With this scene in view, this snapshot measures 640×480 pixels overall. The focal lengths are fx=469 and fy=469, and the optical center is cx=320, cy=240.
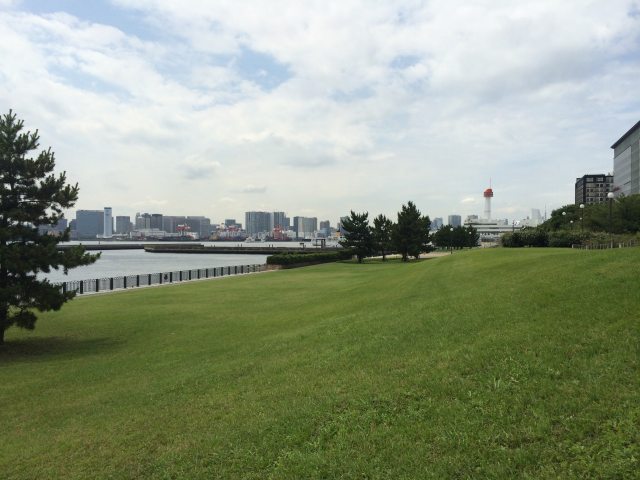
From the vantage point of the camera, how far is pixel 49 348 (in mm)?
15312

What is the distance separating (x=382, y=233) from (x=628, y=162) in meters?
91.6

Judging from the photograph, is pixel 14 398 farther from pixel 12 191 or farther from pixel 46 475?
pixel 12 191

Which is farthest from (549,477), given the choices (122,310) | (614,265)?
(122,310)

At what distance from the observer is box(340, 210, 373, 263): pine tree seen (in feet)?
217

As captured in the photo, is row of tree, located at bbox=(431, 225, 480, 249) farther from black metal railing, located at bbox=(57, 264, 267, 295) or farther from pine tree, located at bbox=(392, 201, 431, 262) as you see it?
black metal railing, located at bbox=(57, 264, 267, 295)

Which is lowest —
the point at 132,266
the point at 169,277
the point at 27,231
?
the point at 132,266

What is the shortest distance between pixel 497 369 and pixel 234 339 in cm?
925

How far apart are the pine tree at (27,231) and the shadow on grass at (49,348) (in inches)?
27.1

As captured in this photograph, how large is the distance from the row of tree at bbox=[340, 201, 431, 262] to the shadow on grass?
5149 centimetres

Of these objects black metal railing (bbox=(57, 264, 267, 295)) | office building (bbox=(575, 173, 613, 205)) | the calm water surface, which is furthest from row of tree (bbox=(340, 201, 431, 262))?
office building (bbox=(575, 173, 613, 205))

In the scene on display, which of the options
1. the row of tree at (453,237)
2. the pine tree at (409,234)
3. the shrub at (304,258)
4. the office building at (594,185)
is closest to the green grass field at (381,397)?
the shrub at (304,258)

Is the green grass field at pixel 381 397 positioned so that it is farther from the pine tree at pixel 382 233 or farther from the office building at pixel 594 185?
the office building at pixel 594 185

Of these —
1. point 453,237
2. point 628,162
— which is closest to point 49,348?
point 453,237

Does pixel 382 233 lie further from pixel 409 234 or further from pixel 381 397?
pixel 381 397
